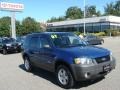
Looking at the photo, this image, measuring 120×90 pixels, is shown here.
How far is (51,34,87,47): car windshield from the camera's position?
9133mm

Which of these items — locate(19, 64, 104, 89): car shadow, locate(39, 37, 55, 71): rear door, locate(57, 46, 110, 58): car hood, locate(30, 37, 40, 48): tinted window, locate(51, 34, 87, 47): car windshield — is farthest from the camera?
locate(30, 37, 40, 48): tinted window

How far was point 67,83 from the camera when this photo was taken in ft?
27.2

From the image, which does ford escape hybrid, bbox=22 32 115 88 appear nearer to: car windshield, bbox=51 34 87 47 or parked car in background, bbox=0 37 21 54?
car windshield, bbox=51 34 87 47

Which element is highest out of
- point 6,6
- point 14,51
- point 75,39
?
point 6,6

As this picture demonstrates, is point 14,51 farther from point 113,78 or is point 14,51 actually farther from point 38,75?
point 113,78

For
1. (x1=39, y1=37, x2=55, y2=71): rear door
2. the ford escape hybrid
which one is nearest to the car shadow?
the ford escape hybrid

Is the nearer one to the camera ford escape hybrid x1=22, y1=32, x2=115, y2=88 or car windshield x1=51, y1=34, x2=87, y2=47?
ford escape hybrid x1=22, y1=32, x2=115, y2=88

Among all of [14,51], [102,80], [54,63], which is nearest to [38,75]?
[54,63]

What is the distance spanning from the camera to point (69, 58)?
7980 mm

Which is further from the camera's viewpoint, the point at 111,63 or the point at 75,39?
the point at 75,39

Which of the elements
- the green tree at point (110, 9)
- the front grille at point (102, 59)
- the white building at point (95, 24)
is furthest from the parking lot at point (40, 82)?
the green tree at point (110, 9)

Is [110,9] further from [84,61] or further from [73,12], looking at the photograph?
[84,61]

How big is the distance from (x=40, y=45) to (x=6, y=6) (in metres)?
33.3

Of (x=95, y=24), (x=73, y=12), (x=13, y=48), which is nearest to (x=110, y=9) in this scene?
(x=73, y=12)
